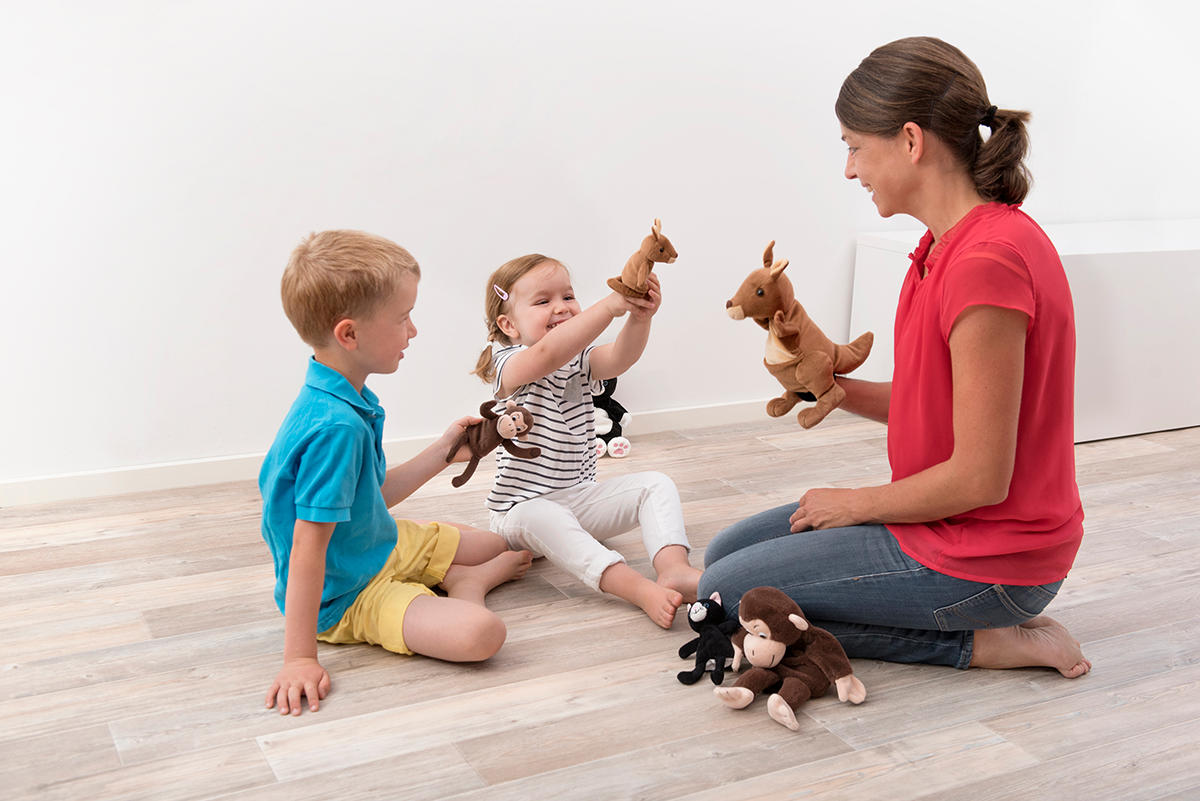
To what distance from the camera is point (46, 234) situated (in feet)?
7.08

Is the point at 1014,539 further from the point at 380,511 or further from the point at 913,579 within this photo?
the point at 380,511

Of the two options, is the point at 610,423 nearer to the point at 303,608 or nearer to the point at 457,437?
the point at 457,437

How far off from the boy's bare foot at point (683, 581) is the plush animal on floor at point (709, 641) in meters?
0.14

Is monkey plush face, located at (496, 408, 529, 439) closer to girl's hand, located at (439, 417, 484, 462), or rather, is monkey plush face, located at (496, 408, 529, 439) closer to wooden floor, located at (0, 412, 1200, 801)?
girl's hand, located at (439, 417, 484, 462)

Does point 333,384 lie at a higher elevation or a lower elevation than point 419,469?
higher

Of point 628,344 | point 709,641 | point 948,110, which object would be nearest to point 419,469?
point 628,344

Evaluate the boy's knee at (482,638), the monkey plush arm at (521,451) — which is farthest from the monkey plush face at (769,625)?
the monkey plush arm at (521,451)

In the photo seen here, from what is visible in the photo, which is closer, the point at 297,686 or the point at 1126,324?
the point at 297,686

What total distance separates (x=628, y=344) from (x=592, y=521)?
0.34m

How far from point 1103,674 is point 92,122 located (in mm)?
2204

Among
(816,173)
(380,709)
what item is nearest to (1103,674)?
(380,709)

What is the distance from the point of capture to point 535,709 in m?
1.35

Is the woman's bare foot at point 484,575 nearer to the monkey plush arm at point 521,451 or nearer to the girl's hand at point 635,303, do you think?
the monkey plush arm at point 521,451

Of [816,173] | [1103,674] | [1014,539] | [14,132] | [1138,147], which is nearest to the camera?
[1014,539]
